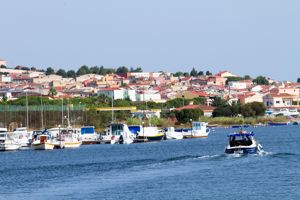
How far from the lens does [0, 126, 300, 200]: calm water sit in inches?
1614

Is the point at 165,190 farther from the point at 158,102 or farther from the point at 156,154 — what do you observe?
the point at 158,102

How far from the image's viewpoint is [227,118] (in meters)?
140

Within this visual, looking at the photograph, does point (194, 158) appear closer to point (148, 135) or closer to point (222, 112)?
point (148, 135)

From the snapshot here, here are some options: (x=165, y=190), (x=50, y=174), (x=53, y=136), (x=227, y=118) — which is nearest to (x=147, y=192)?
(x=165, y=190)

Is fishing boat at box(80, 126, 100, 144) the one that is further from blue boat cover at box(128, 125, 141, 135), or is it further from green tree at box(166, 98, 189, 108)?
green tree at box(166, 98, 189, 108)

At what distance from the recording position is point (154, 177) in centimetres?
4775

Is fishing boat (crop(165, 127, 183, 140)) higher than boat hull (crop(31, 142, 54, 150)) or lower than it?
higher

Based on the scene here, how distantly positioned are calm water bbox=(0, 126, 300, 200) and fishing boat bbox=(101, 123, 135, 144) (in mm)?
23802

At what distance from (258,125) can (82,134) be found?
50.8 meters

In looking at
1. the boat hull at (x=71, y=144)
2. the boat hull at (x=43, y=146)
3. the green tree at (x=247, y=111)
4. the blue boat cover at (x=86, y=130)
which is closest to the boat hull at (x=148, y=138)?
the blue boat cover at (x=86, y=130)

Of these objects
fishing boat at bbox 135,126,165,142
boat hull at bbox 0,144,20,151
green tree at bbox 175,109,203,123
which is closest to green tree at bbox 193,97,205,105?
green tree at bbox 175,109,203,123

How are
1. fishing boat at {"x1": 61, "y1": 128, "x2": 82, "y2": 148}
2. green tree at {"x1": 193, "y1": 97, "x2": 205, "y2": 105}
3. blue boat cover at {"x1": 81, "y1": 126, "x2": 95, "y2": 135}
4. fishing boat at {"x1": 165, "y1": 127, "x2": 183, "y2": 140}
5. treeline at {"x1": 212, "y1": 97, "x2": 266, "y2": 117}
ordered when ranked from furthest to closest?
green tree at {"x1": 193, "y1": 97, "x2": 205, "y2": 105} → treeline at {"x1": 212, "y1": 97, "x2": 266, "y2": 117} → fishing boat at {"x1": 165, "y1": 127, "x2": 183, "y2": 140} → blue boat cover at {"x1": 81, "y1": 126, "x2": 95, "y2": 135} → fishing boat at {"x1": 61, "y1": 128, "x2": 82, "y2": 148}

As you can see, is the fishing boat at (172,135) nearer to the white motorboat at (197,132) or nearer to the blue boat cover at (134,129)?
the white motorboat at (197,132)

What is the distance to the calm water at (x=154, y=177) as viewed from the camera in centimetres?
4100
